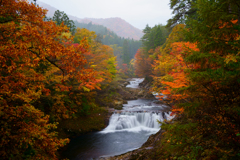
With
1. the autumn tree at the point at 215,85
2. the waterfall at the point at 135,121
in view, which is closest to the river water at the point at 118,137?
the waterfall at the point at 135,121

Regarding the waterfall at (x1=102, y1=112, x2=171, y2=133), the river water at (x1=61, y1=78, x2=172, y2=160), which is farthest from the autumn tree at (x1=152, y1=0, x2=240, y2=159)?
the waterfall at (x1=102, y1=112, x2=171, y2=133)

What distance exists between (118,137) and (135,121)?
130 inches

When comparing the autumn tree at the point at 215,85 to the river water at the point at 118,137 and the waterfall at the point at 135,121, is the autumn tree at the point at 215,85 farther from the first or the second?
the waterfall at the point at 135,121

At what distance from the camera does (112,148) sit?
35.7ft

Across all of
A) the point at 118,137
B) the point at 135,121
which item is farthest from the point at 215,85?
the point at 135,121

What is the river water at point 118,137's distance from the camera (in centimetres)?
1020

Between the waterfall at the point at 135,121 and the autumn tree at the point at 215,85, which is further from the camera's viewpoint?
the waterfall at the point at 135,121

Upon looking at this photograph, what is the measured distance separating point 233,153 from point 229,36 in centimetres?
355

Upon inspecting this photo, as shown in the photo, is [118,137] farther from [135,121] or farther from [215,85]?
[215,85]

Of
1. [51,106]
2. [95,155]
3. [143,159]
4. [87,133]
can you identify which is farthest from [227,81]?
[87,133]

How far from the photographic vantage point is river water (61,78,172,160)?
10195 millimetres

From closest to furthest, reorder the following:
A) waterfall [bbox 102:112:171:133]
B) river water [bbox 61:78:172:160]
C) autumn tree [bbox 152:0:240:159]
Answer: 1. autumn tree [bbox 152:0:240:159]
2. river water [bbox 61:78:172:160]
3. waterfall [bbox 102:112:171:133]

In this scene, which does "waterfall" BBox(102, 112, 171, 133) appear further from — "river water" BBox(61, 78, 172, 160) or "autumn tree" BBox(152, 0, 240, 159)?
"autumn tree" BBox(152, 0, 240, 159)

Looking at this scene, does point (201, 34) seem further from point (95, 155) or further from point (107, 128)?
point (107, 128)
